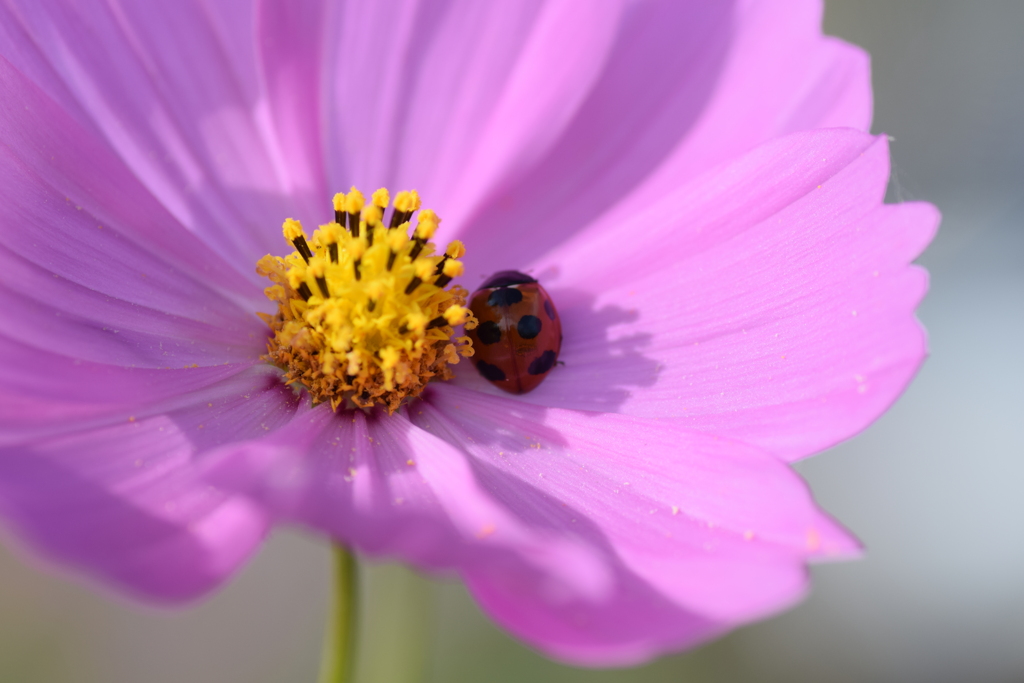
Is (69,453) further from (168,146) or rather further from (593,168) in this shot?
(593,168)

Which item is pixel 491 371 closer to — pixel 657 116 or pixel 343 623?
pixel 343 623

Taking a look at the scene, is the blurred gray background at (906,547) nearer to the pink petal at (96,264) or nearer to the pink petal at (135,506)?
the pink petal at (96,264)

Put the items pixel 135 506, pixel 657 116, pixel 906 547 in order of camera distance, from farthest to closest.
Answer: pixel 906 547, pixel 657 116, pixel 135 506

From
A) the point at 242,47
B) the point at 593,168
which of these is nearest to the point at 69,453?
the point at 242,47

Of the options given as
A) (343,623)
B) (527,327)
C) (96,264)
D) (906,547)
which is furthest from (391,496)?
(906,547)

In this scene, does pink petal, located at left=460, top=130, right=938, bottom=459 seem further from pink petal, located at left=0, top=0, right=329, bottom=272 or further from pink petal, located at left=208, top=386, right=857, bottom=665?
pink petal, located at left=0, top=0, right=329, bottom=272

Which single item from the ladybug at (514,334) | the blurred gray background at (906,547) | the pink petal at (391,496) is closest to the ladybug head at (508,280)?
the ladybug at (514,334)
